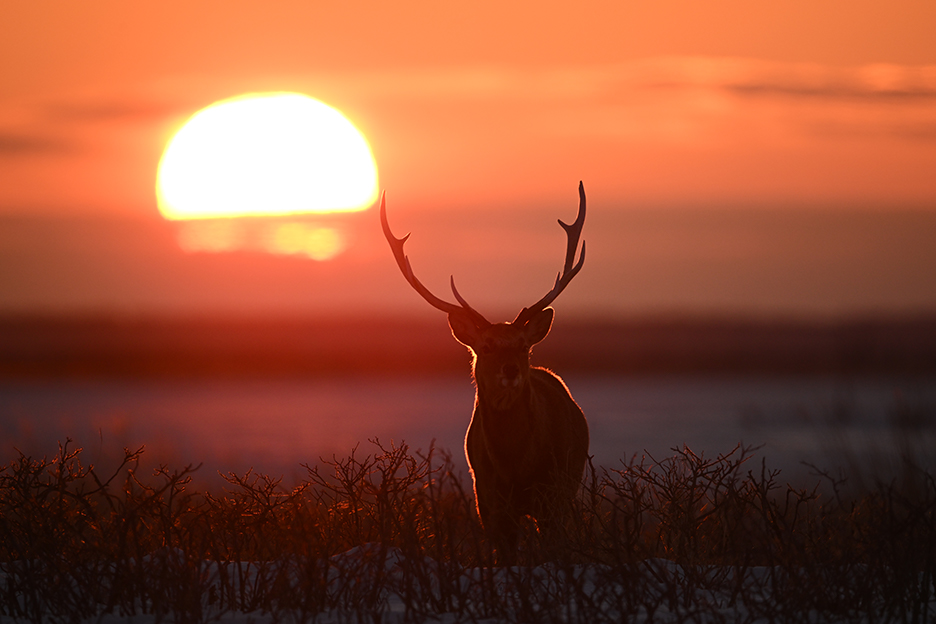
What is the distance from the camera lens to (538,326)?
877 cm

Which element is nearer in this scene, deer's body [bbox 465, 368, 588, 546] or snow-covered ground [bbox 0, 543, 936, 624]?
snow-covered ground [bbox 0, 543, 936, 624]

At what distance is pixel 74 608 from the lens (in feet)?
18.7

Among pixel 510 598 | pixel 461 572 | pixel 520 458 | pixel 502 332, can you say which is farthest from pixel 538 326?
pixel 510 598

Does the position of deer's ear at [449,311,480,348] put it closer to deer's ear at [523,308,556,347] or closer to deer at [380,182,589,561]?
deer at [380,182,589,561]

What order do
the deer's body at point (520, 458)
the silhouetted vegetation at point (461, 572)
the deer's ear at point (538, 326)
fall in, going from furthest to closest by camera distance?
the deer's ear at point (538, 326) < the deer's body at point (520, 458) < the silhouetted vegetation at point (461, 572)

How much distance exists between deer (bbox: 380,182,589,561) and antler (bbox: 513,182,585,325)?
0.01 m

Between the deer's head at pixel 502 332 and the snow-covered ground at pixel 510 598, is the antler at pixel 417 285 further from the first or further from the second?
the snow-covered ground at pixel 510 598

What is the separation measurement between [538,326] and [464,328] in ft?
2.06

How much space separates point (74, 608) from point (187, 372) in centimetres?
4142

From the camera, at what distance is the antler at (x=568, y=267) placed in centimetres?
880

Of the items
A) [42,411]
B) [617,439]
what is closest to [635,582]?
[617,439]

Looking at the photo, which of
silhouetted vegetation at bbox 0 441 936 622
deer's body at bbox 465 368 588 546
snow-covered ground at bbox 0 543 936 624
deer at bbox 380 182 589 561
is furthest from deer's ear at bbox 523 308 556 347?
snow-covered ground at bbox 0 543 936 624

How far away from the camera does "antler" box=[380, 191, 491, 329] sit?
8.78m

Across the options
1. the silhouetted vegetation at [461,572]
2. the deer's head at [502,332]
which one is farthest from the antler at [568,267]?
the silhouetted vegetation at [461,572]
